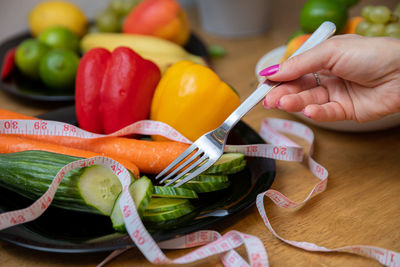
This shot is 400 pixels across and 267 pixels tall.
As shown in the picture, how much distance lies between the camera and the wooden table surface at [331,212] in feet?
2.80

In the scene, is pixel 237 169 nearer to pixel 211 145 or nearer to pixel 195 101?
pixel 211 145

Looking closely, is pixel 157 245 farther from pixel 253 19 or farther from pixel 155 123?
pixel 253 19

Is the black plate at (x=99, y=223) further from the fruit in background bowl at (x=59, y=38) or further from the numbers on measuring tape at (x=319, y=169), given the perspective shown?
the fruit in background bowl at (x=59, y=38)

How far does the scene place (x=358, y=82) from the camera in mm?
1054

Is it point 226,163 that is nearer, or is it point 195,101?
point 226,163

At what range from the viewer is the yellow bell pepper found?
42.7 inches

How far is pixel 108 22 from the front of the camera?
6.05ft

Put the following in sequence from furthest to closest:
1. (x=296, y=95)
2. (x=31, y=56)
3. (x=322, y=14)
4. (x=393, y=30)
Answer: (x=31, y=56) → (x=322, y=14) → (x=393, y=30) → (x=296, y=95)

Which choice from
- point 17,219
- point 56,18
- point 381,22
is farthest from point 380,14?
point 56,18

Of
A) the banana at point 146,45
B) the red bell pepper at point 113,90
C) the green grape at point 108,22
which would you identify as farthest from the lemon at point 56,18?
the red bell pepper at point 113,90

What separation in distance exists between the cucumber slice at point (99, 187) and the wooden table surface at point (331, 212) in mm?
98

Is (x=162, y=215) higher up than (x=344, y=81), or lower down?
lower down

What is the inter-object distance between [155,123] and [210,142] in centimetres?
21

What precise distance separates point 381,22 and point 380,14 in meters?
0.03
